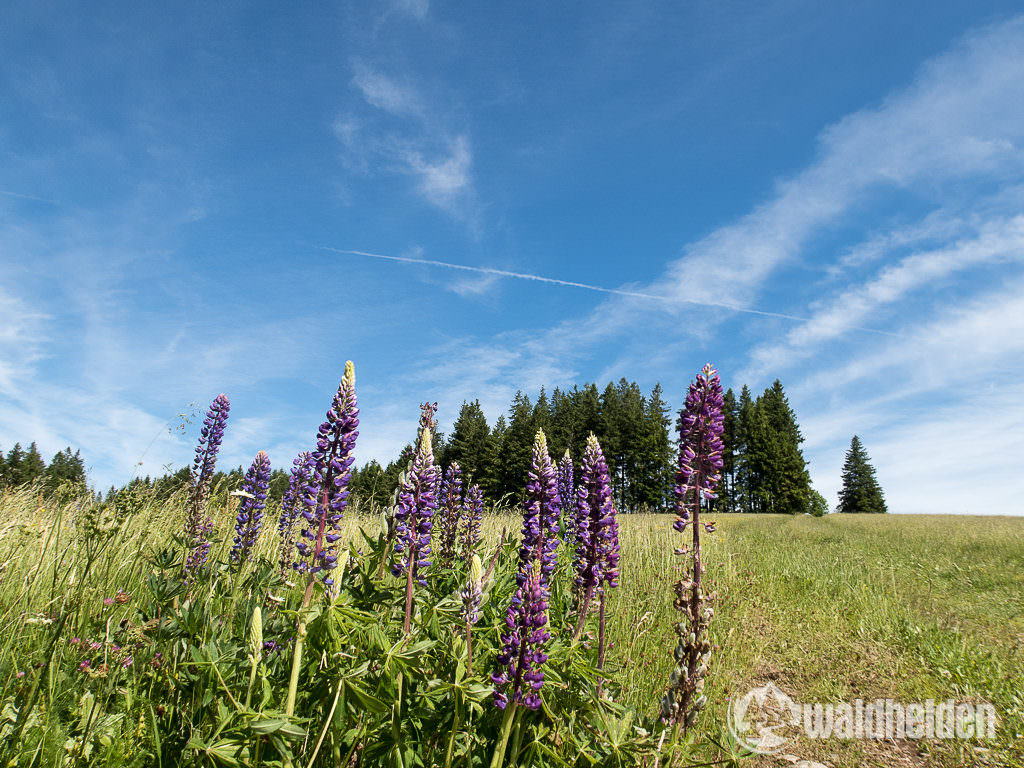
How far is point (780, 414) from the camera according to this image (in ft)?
223

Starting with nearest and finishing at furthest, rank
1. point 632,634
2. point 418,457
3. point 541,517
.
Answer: point 418,457, point 541,517, point 632,634

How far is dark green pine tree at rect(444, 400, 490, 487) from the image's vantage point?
60.0m

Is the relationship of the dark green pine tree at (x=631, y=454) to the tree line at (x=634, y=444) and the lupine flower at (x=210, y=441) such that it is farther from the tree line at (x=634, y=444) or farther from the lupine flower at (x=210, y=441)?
the lupine flower at (x=210, y=441)

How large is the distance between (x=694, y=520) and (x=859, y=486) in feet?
280

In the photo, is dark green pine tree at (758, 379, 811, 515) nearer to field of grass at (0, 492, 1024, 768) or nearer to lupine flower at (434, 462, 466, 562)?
field of grass at (0, 492, 1024, 768)

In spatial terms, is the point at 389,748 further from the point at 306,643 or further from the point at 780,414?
the point at 780,414

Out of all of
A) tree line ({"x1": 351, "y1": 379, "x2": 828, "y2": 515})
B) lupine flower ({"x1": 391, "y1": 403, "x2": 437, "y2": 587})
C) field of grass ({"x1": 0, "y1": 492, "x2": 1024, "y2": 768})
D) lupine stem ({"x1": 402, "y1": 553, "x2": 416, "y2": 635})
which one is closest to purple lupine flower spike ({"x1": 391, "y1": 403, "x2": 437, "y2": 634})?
lupine flower ({"x1": 391, "y1": 403, "x2": 437, "y2": 587})

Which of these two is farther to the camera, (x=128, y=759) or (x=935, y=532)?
(x=935, y=532)

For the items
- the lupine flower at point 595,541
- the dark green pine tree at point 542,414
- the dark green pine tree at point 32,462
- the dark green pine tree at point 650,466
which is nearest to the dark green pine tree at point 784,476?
the dark green pine tree at point 650,466

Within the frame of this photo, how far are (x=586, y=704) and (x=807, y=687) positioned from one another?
449 cm

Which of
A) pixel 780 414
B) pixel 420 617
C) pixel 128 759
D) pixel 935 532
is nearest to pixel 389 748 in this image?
pixel 420 617

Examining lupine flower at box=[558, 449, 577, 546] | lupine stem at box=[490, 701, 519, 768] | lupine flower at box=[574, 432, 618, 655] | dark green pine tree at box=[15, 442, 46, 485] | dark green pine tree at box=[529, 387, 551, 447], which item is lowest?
lupine stem at box=[490, 701, 519, 768]

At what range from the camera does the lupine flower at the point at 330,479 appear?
8.79ft

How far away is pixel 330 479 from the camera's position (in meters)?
2.79
